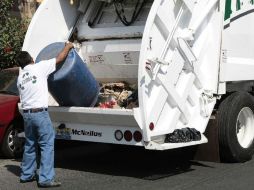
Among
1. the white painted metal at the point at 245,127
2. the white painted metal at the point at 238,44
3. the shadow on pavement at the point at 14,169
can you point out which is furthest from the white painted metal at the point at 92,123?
the white painted metal at the point at 245,127

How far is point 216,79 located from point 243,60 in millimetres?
919

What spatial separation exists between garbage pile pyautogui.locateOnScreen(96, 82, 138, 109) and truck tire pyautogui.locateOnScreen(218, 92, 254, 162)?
4.12 feet

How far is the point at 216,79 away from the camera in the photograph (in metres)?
7.65

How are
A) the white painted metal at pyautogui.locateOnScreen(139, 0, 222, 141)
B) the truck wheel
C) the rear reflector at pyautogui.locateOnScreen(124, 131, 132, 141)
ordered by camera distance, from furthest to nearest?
the truck wheel, the rear reflector at pyautogui.locateOnScreen(124, 131, 132, 141), the white painted metal at pyautogui.locateOnScreen(139, 0, 222, 141)

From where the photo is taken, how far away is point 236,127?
789 centimetres

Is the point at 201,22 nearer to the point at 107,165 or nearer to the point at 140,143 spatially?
the point at 140,143

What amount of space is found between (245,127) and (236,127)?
20.6 inches

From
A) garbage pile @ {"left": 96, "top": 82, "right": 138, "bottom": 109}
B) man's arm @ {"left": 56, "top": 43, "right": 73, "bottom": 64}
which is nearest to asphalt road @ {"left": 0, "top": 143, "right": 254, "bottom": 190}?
garbage pile @ {"left": 96, "top": 82, "right": 138, "bottom": 109}

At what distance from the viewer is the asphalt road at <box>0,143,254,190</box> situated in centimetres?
685

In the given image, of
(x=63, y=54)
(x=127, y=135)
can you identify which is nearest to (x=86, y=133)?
(x=127, y=135)

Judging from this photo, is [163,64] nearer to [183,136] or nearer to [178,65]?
[178,65]

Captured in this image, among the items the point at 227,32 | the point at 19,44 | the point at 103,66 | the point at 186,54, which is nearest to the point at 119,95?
the point at 103,66

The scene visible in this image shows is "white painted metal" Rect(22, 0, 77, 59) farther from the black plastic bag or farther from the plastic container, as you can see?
the black plastic bag

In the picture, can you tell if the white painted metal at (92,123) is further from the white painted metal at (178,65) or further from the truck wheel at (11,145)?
the truck wheel at (11,145)
